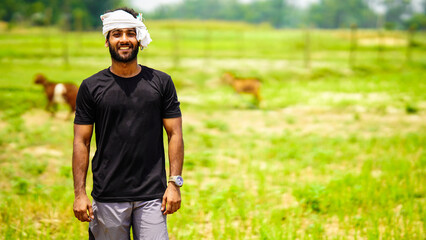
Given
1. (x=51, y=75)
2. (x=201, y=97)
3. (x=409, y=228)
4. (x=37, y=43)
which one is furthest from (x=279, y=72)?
(x=409, y=228)

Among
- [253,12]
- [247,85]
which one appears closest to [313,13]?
[253,12]

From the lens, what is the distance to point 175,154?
2.98 meters

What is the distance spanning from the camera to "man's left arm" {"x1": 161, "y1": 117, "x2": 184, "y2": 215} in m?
2.88

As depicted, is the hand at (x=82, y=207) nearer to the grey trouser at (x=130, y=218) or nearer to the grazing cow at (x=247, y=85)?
the grey trouser at (x=130, y=218)

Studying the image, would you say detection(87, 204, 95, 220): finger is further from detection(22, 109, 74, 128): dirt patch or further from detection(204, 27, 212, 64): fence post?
detection(204, 27, 212, 64): fence post

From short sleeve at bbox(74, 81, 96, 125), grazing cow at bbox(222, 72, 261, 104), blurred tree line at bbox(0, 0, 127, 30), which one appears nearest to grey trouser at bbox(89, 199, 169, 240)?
short sleeve at bbox(74, 81, 96, 125)

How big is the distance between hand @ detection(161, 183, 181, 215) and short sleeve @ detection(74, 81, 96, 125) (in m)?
0.70

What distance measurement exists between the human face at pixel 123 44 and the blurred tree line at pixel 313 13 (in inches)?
4046

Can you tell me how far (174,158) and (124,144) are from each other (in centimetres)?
36

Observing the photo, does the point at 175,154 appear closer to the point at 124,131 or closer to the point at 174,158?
the point at 174,158

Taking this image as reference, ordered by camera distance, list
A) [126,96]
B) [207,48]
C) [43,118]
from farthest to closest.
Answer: [207,48]
[43,118]
[126,96]

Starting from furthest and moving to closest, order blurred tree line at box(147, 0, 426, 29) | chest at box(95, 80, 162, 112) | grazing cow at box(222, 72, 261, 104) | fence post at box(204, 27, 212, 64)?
blurred tree line at box(147, 0, 426, 29), fence post at box(204, 27, 212, 64), grazing cow at box(222, 72, 261, 104), chest at box(95, 80, 162, 112)

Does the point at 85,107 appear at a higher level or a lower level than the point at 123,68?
lower

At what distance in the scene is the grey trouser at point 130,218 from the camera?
2832 mm
